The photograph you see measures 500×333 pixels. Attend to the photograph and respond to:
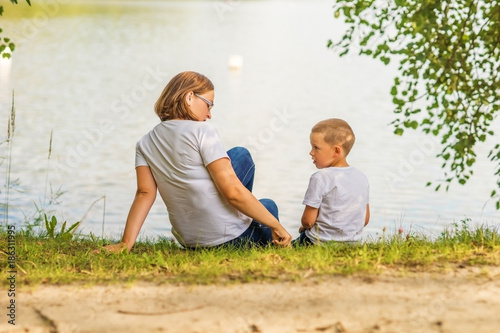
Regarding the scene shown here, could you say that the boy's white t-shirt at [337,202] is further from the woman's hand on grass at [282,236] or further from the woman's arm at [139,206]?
the woman's arm at [139,206]

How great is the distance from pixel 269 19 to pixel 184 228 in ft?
171

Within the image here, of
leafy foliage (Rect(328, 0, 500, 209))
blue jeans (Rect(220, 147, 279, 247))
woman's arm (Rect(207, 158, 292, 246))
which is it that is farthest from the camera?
leafy foliage (Rect(328, 0, 500, 209))

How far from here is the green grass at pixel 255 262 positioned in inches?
156

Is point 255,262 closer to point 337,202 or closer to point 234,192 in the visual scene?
point 234,192

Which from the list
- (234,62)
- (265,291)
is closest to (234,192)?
(265,291)

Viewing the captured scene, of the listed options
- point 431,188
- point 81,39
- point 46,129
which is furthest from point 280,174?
point 81,39

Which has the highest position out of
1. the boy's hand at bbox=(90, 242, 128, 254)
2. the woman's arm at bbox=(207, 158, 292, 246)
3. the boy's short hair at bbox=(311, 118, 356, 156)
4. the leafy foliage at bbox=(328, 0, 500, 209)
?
the leafy foliage at bbox=(328, 0, 500, 209)

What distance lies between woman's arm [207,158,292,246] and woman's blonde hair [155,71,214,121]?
0.41 meters

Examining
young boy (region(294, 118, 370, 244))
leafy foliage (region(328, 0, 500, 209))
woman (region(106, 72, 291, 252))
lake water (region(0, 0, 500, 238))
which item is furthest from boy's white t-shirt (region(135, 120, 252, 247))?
leafy foliage (region(328, 0, 500, 209))

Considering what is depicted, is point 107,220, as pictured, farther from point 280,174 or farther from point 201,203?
point 201,203

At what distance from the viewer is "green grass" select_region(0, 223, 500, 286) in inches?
156

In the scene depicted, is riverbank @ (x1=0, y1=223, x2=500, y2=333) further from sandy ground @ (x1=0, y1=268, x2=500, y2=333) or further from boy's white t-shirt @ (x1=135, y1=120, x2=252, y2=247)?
boy's white t-shirt @ (x1=135, y1=120, x2=252, y2=247)

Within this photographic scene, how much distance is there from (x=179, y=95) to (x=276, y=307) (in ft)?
5.73

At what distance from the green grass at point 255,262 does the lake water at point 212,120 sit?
1.83m
